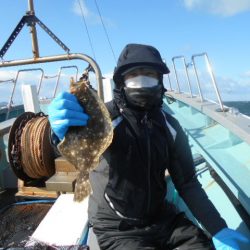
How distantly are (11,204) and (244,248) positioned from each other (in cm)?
385

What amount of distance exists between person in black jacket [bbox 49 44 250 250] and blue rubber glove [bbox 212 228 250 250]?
0.04 feet

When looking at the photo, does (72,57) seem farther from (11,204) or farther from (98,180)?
(98,180)

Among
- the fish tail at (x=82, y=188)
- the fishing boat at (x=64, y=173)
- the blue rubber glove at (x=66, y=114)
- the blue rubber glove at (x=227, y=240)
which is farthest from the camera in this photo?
the fishing boat at (x=64, y=173)

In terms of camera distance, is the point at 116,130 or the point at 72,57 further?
the point at 72,57

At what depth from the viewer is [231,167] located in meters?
3.85

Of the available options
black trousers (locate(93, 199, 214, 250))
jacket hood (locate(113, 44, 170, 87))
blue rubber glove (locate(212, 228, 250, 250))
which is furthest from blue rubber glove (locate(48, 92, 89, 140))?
blue rubber glove (locate(212, 228, 250, 250))

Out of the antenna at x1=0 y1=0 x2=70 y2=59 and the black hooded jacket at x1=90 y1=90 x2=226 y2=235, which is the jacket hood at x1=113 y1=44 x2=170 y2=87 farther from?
the antenna at x1=0 y1=0 x2=70 y2=59

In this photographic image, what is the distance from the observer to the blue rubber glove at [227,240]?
8.25 feet

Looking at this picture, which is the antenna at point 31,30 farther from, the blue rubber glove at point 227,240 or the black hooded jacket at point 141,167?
the blue rubber glove at point 227,240

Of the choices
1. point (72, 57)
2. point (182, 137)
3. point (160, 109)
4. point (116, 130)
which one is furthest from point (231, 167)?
point (72, 57)

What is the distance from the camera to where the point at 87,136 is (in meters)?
2.30

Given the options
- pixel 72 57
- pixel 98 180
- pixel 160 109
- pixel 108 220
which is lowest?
pixel 108 220

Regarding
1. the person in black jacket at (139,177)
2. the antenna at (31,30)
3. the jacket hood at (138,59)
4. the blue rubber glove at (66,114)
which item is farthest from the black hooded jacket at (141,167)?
the antenna at (31,30)

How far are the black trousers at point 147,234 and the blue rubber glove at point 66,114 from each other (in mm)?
922
